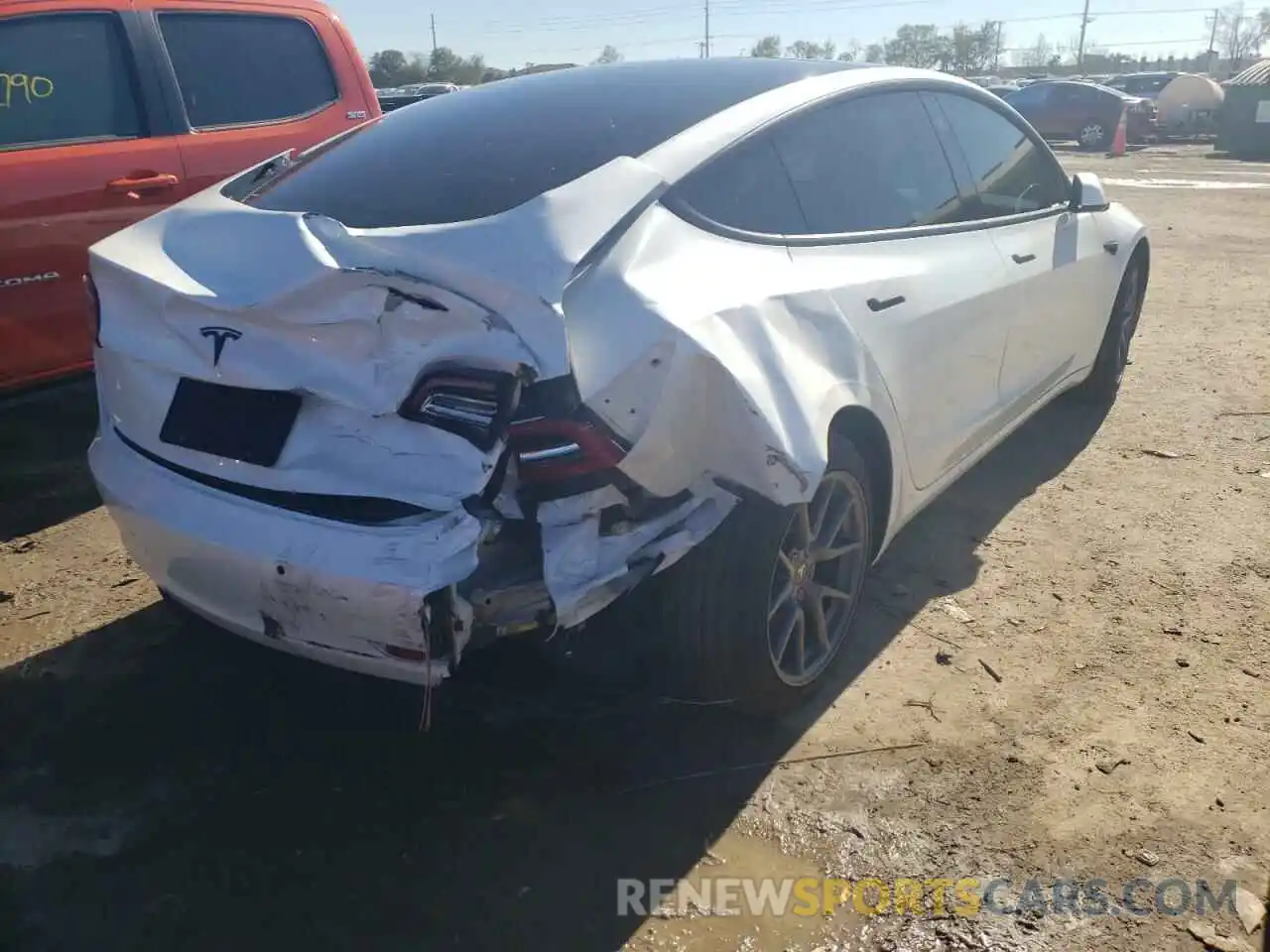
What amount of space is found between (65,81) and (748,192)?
3.32 metres

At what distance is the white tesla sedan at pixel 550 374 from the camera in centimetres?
223

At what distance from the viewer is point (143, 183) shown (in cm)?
466

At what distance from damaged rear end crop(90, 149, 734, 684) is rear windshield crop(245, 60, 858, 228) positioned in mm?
218

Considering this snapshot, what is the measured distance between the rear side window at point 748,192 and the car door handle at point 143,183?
9.84 feet

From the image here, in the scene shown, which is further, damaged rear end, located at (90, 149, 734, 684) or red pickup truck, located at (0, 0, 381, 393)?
red pickup truck, located at (0, 0, 381, 393)

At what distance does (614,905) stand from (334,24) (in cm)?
502

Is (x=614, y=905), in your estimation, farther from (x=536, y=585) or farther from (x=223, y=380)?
(x=223, y=380)

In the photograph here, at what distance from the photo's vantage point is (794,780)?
2.74 metres

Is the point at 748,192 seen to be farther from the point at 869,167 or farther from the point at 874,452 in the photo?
the point at 874,452

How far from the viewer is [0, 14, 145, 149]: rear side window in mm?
4406

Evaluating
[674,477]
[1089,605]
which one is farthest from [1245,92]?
[674,477]

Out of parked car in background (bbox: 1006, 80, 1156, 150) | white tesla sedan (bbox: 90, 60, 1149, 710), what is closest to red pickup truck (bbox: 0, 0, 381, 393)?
white tesla sedan (bbox: 90, 60, 1149, 710)

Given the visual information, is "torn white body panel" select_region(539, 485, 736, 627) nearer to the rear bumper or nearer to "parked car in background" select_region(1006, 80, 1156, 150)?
the rear bumper

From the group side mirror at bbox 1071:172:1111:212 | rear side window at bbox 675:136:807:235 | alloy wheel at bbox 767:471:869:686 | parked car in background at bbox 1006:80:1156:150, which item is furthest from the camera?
parked car in background at bbox 1006:80:1156:150
